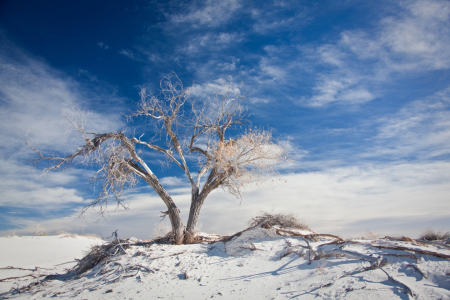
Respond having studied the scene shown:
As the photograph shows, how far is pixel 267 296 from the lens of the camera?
5180 mm

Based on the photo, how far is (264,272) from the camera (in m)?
6.43

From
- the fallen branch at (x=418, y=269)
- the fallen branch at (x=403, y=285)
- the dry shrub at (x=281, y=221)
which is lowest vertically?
the fallen branch at (x=403, y=285)

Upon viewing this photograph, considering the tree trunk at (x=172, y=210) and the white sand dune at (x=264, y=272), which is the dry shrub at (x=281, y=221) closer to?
the white sand dune at (x=264, y=272)

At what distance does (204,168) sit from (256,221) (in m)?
3.50

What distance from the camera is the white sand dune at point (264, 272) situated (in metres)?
4.92

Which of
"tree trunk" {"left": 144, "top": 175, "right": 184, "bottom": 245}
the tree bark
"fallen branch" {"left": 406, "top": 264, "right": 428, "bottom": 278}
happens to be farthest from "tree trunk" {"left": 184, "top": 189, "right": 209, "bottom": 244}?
"fallen branch" {"left": 406, "top": 264, "right": 428, "bottom": 278}

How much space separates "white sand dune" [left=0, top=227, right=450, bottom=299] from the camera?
4.92 m

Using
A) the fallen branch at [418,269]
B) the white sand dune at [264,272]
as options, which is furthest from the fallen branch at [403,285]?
the fallen branch at [418,269]

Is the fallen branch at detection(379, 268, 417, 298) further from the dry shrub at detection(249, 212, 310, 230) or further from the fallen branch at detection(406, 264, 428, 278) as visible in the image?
the dry shrub at detection(249, 212, 310, 230)

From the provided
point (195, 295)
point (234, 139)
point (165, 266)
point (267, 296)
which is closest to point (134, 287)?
point (165, 266)

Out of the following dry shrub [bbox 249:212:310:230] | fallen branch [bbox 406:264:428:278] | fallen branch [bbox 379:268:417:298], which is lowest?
fallen branch [bbox 379:268:417:298]

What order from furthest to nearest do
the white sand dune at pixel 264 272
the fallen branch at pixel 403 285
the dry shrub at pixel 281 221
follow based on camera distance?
the dry shrub at pixel 281 221 < the white sand dune at pixel 264 272 < the fallen branch at pixel 403 285

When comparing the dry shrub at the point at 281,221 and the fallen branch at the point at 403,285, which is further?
the dry shrub at the point at 281,221

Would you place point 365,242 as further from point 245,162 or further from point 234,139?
point 234,139
